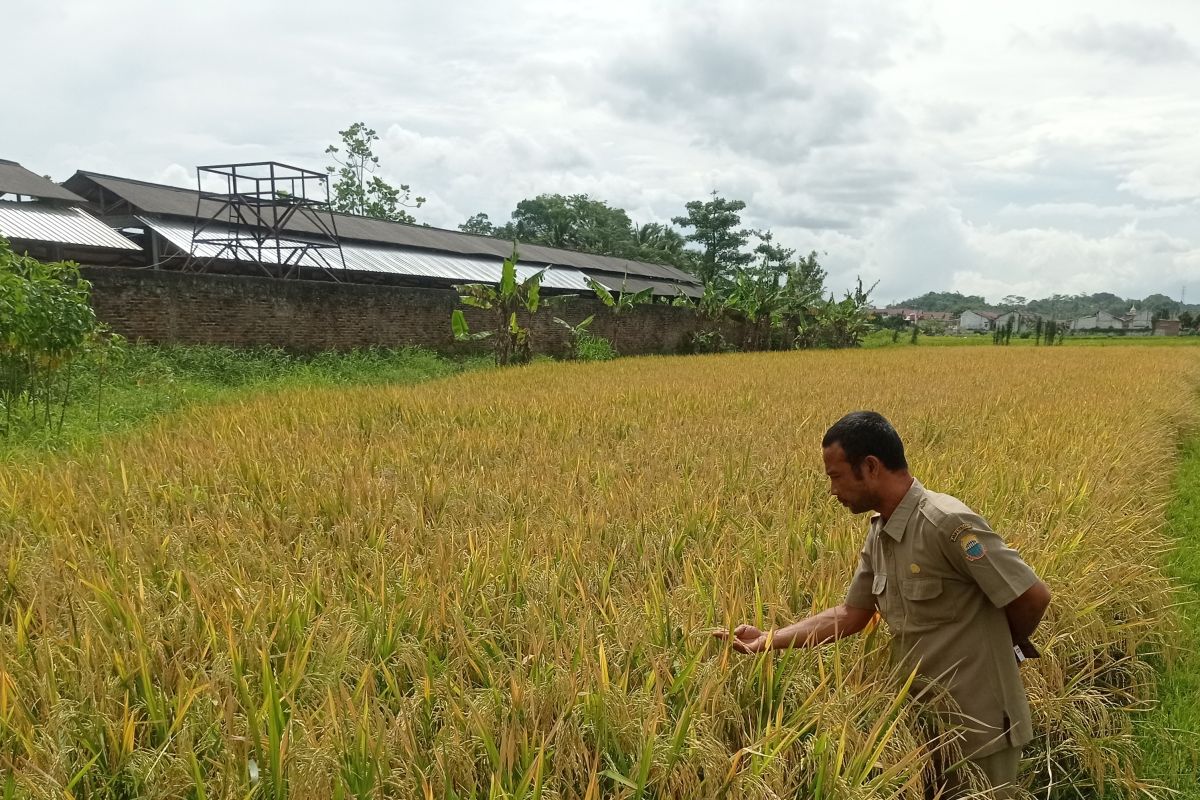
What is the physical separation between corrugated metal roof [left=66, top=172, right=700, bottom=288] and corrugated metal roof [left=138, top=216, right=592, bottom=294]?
290 millimetres

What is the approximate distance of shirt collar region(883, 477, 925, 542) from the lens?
1.74 meters

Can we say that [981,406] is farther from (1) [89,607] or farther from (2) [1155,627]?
(1) [89,607]

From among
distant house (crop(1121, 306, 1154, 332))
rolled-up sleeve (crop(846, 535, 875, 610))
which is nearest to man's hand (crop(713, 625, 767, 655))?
rolled-up sleeve (crop(846, 535, 875, 610))

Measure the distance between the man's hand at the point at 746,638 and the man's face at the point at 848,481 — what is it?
37cm

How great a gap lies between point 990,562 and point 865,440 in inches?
14.0

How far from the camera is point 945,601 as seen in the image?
1.73 meters

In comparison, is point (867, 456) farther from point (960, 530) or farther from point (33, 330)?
point (33, 330)

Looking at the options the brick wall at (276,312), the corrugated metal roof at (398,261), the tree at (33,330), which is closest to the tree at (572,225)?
the corrugated metal roof at (398,261)

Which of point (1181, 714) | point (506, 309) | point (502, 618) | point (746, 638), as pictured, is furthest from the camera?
point (506, 309)

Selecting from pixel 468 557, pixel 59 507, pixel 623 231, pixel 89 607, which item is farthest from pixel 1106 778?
pixel 623 231

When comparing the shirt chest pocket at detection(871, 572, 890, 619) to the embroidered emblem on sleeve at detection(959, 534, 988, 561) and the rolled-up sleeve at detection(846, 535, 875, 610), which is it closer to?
the rolled-up sleeve at detection(846, 535, 875, 610)

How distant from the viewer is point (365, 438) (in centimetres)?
525

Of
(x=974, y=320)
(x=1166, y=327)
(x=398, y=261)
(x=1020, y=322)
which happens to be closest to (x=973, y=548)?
(x=398, y=261)

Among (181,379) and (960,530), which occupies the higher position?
(960,530)
